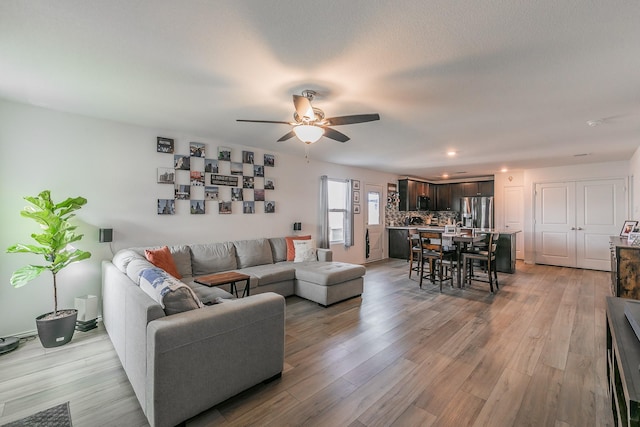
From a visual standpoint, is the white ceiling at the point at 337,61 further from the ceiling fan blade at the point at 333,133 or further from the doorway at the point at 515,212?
the doorway at the point at 515,212

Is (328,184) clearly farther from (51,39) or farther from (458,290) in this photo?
(51,39)

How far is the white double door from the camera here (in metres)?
5.99

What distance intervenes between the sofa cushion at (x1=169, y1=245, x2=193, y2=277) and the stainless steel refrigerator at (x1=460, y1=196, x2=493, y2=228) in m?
7.55

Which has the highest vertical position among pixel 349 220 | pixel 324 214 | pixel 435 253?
pixel 324 214

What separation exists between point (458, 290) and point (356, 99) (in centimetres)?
375

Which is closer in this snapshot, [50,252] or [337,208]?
[50,252]

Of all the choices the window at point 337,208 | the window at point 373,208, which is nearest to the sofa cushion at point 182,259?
the window at point 337,208

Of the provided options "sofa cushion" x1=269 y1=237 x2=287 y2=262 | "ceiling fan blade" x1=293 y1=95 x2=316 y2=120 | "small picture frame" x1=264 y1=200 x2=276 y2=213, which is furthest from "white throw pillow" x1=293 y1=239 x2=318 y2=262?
"ceiling fan blade" x1=293 y1=95 x2=316 y2=120

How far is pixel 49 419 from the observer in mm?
1812

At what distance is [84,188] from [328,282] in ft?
10.8

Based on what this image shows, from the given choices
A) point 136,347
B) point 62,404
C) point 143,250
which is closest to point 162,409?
point 136,347

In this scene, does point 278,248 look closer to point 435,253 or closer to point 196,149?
point 196,149

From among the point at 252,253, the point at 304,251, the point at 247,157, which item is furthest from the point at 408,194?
the point at 252,253

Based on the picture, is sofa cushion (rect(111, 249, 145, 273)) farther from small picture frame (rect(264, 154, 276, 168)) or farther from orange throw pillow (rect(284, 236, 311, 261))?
small picture frame (rect(264, 154, 276, 168))
